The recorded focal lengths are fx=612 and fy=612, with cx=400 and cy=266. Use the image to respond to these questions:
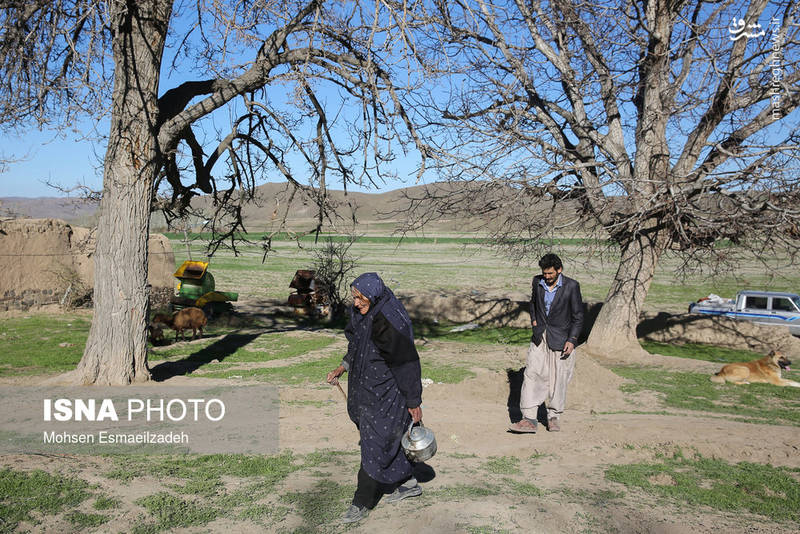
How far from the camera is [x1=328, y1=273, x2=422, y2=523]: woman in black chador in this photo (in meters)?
4.27

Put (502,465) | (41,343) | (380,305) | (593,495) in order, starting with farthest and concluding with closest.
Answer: (41,343) → (502,465) → (593,495) → (380,305)

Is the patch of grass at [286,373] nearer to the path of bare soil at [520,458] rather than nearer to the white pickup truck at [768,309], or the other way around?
the path of bare soil at [520,458]

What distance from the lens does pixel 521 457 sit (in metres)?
5.91

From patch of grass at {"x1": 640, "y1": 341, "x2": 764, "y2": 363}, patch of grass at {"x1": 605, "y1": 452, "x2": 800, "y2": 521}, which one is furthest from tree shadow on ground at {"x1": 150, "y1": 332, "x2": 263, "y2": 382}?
patch of grass at {"x1": 640, "y1": 341, "x2": 764, "y2": 363}

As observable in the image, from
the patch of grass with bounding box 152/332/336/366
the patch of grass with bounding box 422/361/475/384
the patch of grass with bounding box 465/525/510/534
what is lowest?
the patch of grass with bounding box 152/332/336/366

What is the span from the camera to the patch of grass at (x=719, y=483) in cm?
460

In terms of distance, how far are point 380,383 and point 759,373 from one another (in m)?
8.11

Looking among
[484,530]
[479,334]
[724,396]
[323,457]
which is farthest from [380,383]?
[479,334]

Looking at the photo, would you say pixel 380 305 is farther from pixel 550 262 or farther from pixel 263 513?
pixel 550 262

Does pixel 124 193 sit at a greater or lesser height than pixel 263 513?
greater

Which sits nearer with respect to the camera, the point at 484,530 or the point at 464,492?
the point at 484,530

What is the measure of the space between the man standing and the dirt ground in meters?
0.30

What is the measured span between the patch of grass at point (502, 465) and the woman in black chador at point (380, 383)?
4.51ft

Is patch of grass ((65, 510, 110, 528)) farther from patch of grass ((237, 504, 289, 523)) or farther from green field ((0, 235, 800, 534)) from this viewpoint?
patch of grass ((237, 504, 289, 523))
